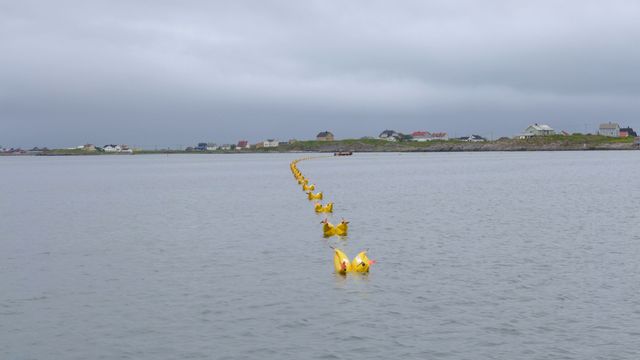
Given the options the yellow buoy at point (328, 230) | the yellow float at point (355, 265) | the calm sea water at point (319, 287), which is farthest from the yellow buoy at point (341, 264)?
the yellow buoy at point (328, 230)

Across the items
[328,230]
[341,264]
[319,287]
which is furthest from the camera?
[328,230]

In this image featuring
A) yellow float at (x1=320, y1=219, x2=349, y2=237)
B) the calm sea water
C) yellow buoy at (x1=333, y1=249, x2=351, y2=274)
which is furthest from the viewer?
yellow float at (x1=320, y1=219, x2=349, y2=237)

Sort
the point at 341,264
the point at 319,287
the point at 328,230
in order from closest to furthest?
the point at 319,287 < the point at 341,264 < the point at 328,230

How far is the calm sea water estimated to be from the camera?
21344 mm

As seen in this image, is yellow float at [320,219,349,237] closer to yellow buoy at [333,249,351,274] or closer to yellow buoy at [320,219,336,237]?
yellow buoy at [320,219,336,237]

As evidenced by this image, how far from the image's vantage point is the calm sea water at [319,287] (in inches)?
840

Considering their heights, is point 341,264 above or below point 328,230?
above

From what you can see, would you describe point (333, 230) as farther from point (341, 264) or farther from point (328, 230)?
point (341, 264)

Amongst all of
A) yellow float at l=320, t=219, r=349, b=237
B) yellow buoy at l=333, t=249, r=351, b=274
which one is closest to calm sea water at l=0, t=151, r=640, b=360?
yellow buoy at l=333, t=249, r=351, b=274

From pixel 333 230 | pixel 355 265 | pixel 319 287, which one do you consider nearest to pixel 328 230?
pixel 333 230

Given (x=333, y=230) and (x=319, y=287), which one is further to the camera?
(x=333, y=230)

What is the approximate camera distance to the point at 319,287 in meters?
29.0

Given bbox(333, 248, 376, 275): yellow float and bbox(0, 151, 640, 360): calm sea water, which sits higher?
bbox(333, 248, 376, 275): yellow float

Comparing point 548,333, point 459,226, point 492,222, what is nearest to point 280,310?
point 548,333
